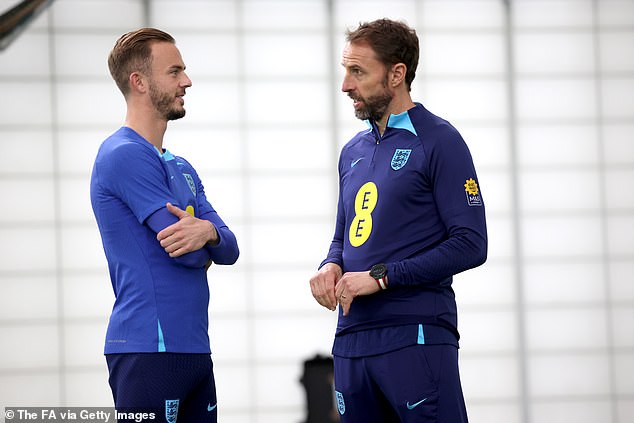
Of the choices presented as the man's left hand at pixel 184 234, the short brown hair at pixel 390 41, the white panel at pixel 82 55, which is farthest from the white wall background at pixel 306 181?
the man's left hand at pixel 184 234

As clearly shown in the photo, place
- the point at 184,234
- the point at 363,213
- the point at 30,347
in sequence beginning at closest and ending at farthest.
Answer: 1. the point at 184,234
2. the point at 363,213
3. the point at 30,347

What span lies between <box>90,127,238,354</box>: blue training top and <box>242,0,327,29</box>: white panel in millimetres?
3898

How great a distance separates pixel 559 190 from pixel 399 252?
4078 millimetres

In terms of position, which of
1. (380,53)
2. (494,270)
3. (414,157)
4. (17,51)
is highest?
(17,51)

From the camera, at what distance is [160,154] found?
2.23 meters

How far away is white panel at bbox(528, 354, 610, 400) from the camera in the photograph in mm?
5980

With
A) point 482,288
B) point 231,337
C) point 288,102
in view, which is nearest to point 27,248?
point 231,337

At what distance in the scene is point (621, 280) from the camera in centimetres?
604

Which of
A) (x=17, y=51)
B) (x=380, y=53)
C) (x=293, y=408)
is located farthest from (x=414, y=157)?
(x=17, y=51)

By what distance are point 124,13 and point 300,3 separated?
1118 mm

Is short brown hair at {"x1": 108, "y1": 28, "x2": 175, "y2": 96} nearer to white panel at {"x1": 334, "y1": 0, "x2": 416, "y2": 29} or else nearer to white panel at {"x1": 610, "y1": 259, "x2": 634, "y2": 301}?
white panel at {"x1": 334, "y1": 0, "x2": 416, "y2": 29}

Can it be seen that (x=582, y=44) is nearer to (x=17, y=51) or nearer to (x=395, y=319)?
(x=17, y=51)

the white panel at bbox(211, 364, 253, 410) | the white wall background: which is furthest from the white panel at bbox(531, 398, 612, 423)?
the white panel at bbox(211, 364, 253, 410)

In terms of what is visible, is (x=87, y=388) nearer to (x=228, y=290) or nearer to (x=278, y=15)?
(x=228, y=290)
